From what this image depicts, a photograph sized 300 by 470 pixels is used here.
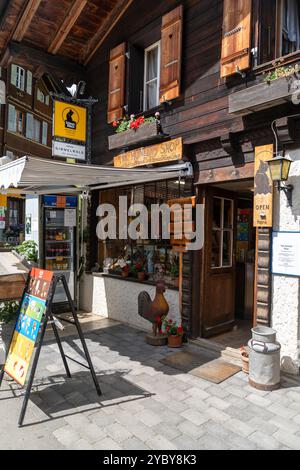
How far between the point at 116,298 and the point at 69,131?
3671mm

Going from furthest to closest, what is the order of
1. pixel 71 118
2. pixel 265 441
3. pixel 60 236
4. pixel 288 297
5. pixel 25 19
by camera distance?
1. pixel 60 236
2. pixel 71 118
3. pixel 25 19
4. pixel 288 297
5. pixel 265 441

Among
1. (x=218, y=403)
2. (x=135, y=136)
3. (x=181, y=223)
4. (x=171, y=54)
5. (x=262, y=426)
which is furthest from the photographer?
(x=135, y=136)

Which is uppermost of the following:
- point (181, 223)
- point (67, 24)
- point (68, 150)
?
point (67, 24)

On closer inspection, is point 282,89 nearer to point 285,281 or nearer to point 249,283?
point 285,281

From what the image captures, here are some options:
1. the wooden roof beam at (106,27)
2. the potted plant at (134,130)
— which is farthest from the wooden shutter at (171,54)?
the wooden roof beam at (106,27)

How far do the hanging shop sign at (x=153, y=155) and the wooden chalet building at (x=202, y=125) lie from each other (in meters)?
0.02

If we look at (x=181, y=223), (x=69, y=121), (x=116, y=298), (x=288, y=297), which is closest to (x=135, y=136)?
(x=69, y=121)

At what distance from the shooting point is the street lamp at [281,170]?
421cm

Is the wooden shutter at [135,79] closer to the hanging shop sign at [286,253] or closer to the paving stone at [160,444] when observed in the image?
the hanging shop sign at [286,253]

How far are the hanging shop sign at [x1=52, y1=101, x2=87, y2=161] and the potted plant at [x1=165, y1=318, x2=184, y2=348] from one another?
13.1 ft

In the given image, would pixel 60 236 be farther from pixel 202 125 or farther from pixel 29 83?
pixel 29 83

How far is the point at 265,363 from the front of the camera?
4.11 meters

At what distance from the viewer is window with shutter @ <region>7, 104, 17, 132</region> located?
22.0 m

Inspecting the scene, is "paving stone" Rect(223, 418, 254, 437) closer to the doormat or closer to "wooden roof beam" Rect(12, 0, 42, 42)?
the doormat
